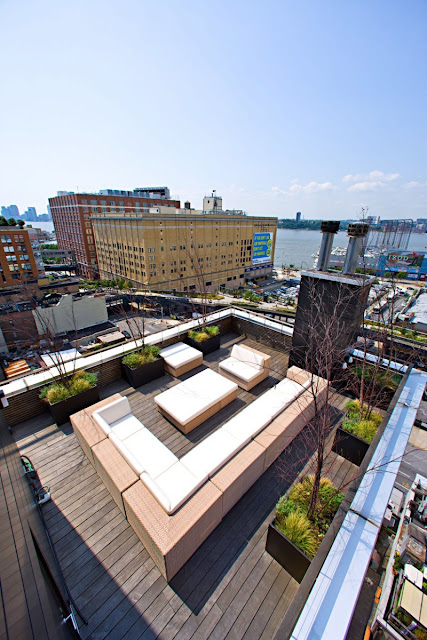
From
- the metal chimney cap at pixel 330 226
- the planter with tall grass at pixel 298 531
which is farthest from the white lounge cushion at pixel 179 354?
the metal chimney cap at pixel 330 226

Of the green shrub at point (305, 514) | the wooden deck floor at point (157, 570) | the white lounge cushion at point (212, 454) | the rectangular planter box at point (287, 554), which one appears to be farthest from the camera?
the white lounge cushion at point (212, 454)

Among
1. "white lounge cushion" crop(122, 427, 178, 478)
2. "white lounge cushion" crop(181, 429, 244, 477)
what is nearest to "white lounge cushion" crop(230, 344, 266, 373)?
"white lounge cushion" crop(181, 429, 244, 477)

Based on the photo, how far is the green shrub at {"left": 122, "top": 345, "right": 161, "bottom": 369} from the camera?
18.9 feet

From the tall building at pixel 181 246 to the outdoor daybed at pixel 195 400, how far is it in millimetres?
23110

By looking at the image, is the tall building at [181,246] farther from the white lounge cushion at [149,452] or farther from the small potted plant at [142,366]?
the white lounge cushion at [149,452]

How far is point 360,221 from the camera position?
5.47 m

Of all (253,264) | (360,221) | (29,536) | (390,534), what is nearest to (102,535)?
(29,536)

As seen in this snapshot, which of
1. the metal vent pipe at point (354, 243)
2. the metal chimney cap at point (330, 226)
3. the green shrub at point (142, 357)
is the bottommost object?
the green shrub at point (142, 357)

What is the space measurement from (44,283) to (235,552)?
127 ft

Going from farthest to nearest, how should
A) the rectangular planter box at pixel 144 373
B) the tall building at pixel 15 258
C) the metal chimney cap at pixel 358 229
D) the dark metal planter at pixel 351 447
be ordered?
the tall building at pixel 15 258
the rectangular planter box at pixel 144 373
the metal chimney cap at pixel 358 229
the dark metal planter at pixel 351 447

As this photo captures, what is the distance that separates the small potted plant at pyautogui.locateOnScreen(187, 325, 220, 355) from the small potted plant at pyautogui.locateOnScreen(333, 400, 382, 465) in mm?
3883

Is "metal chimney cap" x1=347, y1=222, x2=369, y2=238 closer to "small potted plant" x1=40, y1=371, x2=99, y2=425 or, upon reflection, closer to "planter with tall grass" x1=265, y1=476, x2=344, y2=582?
"planter with tall grass" x1=265, y1=476, x2=344, y2=582

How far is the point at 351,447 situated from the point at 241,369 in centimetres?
264

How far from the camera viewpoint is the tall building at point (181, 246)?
33.9 m
